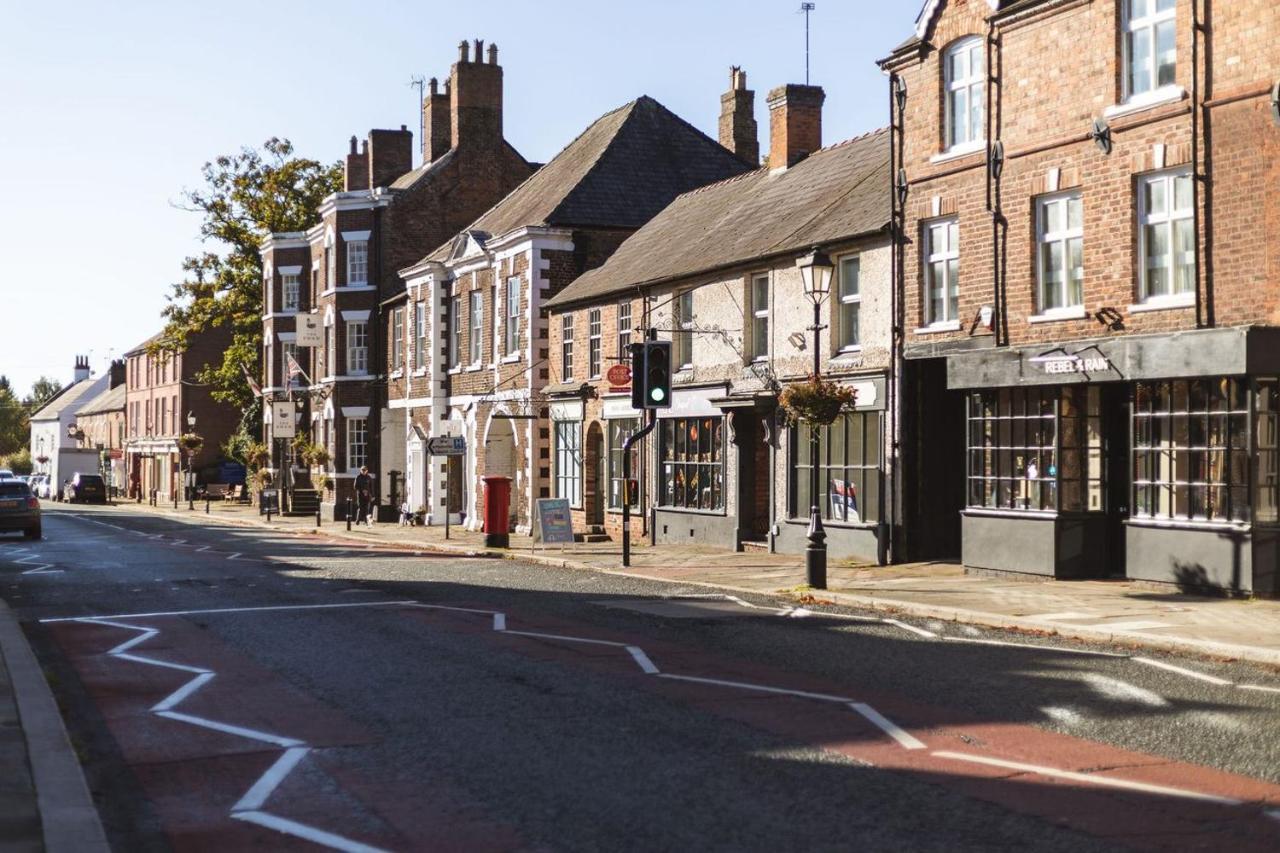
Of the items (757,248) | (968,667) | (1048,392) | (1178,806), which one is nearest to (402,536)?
Answer: (757,248)

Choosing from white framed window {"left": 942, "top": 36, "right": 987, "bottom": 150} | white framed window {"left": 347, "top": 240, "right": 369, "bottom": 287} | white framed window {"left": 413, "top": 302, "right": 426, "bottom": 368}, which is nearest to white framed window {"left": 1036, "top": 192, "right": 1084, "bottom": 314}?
white framed window {"left": 942, "top": 36, "right": 987, "bottom": 150}

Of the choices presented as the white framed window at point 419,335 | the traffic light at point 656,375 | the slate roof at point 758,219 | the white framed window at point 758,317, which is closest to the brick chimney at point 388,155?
the white framed window at point 419,335

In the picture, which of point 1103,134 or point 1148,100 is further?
point 1103,134

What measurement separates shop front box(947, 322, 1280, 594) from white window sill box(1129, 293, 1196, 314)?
598 millimetres

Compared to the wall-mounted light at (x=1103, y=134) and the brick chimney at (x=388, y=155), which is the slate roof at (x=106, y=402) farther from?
the wall-mounted light at (x=1103, y=134)

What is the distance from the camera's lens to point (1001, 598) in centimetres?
1866

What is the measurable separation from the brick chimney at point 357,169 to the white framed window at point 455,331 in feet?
52.6

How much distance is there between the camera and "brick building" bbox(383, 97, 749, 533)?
39594 mm

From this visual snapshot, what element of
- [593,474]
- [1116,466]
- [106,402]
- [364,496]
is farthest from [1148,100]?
[106,402]

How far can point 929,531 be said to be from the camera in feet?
81.8

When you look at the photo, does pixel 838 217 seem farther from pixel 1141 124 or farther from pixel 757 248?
pixel 1141 124

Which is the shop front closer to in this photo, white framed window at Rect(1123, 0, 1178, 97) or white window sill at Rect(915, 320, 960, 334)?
white window sill at Rect(915, 320, 960, 334)

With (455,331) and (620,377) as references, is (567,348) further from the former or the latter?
(455,331)

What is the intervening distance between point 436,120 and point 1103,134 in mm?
37397
